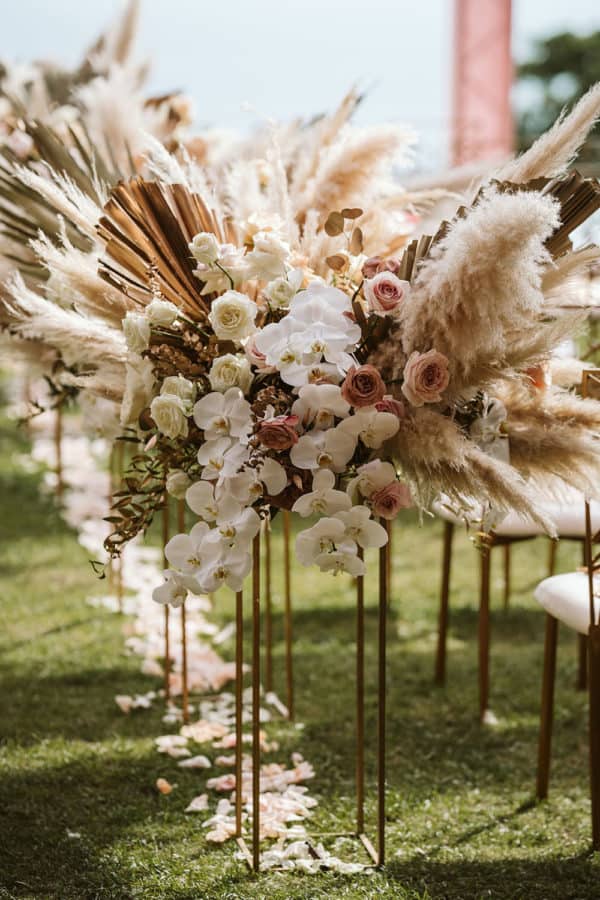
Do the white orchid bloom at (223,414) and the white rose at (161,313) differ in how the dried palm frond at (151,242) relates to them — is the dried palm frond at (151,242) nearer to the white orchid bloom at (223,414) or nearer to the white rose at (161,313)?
the white rose at (161,313)

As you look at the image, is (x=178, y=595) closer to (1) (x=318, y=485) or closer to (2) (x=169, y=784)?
(1) (x=318, y=485)

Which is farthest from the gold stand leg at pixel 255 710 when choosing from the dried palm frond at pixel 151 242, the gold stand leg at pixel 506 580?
the gold stand leg at pixel 506 580

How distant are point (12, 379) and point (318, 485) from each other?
529 centimetres

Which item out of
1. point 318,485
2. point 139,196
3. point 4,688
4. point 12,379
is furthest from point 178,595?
point 12,379

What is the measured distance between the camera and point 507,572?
3.99 meters

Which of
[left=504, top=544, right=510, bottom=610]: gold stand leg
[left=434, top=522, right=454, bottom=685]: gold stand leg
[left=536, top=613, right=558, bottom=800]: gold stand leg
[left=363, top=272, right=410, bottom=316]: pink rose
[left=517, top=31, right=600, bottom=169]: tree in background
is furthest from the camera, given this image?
[left=517, top=31, right=600, bottom=169]: tree in background

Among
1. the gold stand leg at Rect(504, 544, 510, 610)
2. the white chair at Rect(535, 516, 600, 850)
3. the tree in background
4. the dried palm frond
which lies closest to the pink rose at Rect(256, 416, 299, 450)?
the dried palm frond

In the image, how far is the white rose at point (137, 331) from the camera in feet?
5.97

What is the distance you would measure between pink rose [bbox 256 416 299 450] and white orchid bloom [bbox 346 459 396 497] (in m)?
0.14

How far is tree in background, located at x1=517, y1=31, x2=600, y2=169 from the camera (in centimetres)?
2225

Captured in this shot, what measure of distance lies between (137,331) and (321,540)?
47 centimetres

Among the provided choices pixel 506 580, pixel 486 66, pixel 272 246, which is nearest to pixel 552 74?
pixel 486 66

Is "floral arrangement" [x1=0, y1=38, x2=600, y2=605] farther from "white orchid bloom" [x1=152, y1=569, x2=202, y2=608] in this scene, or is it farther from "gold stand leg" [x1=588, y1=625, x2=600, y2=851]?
"gold stand leg" [x1=588, y1=625, x2=600, y2=851]

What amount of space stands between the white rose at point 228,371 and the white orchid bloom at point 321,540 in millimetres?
279
